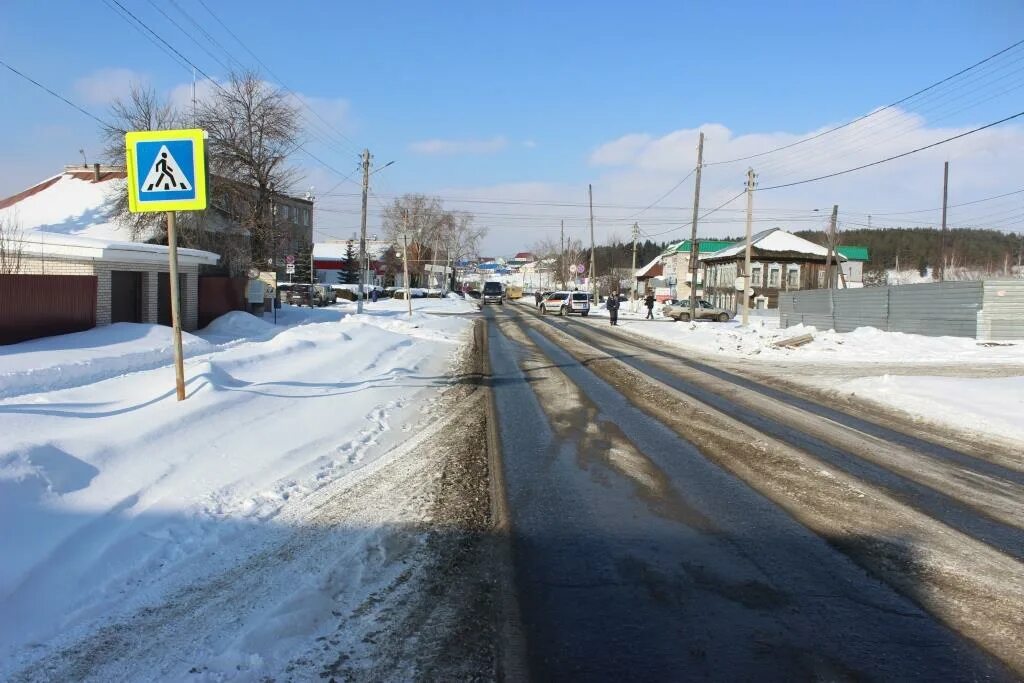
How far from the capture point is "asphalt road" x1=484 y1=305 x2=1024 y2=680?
3826 millimetres

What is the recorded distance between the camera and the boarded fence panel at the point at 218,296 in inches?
979

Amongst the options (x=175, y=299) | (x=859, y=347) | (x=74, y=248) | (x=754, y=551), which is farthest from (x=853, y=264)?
(x=754, y=551)

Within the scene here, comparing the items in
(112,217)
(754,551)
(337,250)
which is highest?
(337,250)

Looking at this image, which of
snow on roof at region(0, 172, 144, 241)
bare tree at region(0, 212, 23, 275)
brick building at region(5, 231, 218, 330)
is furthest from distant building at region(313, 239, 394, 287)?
bare tree at region(0, 212, 23, 275)

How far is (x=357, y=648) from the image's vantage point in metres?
3.84

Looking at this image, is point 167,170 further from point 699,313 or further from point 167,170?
point 699,313

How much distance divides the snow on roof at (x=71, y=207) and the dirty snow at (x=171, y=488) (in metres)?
23.6

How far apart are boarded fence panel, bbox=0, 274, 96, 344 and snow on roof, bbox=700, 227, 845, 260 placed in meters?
49.7

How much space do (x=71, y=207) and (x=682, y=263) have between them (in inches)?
2698

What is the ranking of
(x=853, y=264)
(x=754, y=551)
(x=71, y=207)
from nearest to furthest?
(x=754, y=551)
(x=71, y=207)
(x=853, y=264)

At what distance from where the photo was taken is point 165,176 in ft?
28.5

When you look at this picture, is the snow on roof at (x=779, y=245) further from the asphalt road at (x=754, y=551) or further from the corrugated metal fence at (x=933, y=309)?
the asphalt road at (x=754, y=551)

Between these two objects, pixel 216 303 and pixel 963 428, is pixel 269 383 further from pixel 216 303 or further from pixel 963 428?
pixel 216 303

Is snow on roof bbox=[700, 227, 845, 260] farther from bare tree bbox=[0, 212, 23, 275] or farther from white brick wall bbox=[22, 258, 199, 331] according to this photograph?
bare tree bbox=[0, 212, 23, 275]
